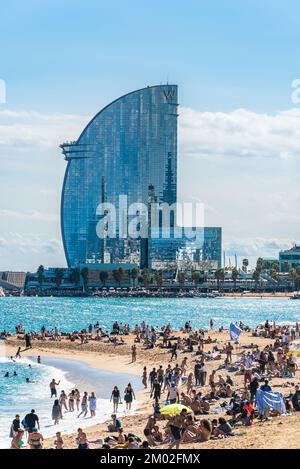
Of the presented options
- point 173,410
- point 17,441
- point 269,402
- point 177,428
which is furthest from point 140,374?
point 177,428

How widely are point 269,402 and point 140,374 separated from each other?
18.4 metres

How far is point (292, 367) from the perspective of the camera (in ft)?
128

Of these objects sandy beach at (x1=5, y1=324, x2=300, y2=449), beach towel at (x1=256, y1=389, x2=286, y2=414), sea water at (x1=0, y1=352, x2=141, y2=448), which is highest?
beach towel at (x1=256, y1=389, x2=286, y2=414)

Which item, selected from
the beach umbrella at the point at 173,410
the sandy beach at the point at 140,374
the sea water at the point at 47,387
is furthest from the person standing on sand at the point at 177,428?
the sea water at the point at 47,387

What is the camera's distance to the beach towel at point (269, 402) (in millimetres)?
28000

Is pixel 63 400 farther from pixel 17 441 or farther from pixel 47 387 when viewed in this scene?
pixel 17 441

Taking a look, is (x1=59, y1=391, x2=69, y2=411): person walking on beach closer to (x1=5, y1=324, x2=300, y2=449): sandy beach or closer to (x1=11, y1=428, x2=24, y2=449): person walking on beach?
A: (x1=5, y1=324, x2=300, y2=449): sandy beach

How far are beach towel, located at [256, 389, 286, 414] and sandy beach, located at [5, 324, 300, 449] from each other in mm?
476

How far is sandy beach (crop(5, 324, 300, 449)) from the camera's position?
23.9m

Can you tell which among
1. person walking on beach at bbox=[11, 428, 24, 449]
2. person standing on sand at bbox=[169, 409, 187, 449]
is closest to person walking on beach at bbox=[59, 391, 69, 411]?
person walking on beach at bbox=[11, 428, 24, 449]

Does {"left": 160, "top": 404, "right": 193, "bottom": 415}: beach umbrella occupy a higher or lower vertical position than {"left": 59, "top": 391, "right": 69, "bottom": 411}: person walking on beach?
higher
